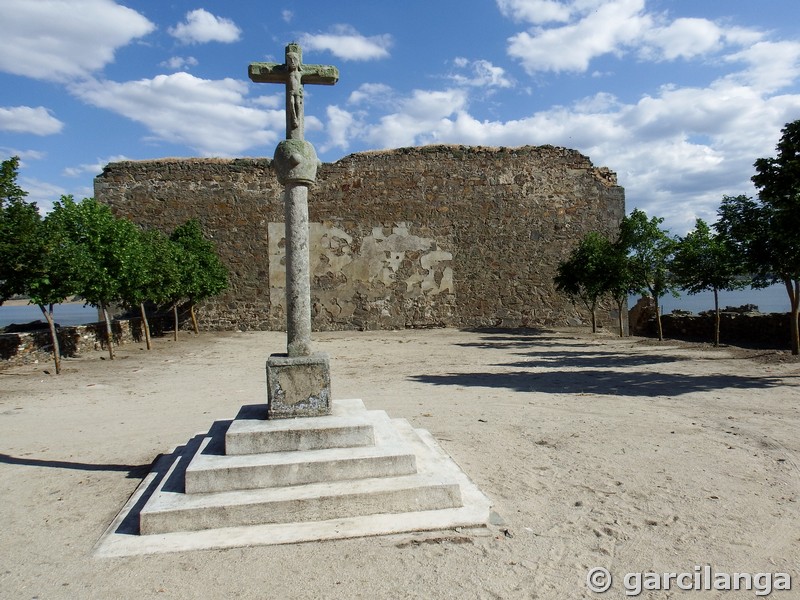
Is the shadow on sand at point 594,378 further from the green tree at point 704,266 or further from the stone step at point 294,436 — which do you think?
the stone step at point 294,436

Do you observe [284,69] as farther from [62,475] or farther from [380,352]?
[380,352]

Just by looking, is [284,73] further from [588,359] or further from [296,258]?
[588,359]

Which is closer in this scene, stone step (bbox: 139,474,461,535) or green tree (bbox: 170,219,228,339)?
stone step (bbox: 139,474,461,535)

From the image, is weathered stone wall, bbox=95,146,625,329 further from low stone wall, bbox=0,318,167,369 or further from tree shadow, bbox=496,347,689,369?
tree shadow, bbox=496,347,689,369

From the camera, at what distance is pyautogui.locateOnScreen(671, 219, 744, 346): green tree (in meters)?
13.3

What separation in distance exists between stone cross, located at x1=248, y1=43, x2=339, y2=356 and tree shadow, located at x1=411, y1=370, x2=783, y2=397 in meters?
4.25

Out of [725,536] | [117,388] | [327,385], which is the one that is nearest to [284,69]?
[327,385]

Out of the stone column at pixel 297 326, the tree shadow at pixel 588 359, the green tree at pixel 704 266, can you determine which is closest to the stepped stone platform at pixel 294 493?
the stone column at pixel 297 326

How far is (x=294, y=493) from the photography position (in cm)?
367

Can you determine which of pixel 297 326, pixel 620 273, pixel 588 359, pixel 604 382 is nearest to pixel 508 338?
pixel 620 273

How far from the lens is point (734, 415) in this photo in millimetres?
6059

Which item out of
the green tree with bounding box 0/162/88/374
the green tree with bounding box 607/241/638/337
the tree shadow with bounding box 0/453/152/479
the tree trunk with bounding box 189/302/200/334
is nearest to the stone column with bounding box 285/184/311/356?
the tree shadow with bounding box 0/453/152/479

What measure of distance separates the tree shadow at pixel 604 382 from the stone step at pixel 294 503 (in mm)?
4458

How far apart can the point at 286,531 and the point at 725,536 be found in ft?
8.38
